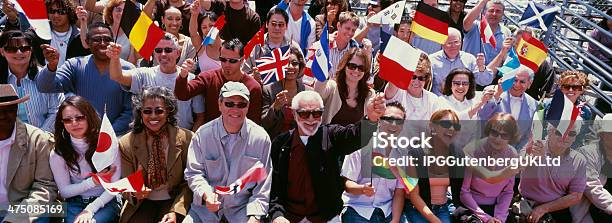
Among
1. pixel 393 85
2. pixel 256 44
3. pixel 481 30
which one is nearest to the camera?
pixel 393 85

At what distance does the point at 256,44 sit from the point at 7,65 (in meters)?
2.24

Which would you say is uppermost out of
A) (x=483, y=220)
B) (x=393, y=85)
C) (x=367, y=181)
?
(x=393, y=85)

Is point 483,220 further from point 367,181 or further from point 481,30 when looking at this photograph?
point 481,30

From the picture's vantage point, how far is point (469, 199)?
18.0ft

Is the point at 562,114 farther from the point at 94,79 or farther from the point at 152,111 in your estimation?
the point at 94,79

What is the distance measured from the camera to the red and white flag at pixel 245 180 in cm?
495

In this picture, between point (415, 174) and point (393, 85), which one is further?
point (393, 85)

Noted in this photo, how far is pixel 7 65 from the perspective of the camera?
6.11 meters

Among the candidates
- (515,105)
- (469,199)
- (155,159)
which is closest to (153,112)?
(155,159)

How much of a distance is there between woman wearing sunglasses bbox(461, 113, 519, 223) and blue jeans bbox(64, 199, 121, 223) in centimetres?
261

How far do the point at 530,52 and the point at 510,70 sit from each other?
0.40m

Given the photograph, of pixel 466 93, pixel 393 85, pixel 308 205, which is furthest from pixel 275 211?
pixel 466 93

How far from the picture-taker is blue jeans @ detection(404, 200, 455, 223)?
5398mm

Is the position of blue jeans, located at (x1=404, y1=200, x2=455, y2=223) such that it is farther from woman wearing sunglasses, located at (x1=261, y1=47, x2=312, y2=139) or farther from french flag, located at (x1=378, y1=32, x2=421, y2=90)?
woman wearing sunglasses, located at (x1=261, y1=47, x2=312, y2=139)
